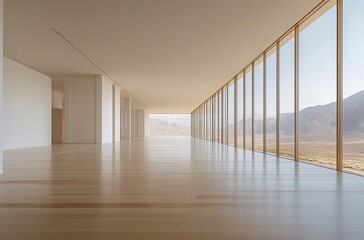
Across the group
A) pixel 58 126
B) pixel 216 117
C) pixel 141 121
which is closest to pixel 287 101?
pixel 216 117

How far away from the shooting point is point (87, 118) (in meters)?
12.5

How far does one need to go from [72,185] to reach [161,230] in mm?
1628

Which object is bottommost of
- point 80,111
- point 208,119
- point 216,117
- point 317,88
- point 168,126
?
point 168,126

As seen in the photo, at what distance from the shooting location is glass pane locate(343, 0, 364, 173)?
461 cm

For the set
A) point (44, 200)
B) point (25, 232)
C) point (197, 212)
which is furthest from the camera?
point (44, 200)

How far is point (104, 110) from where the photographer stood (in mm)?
12984

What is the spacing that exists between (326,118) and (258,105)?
3441 millimetres

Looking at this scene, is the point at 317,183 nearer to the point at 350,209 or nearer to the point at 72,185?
the point at 350,209

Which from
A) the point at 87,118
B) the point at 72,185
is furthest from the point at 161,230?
the point at 87,118

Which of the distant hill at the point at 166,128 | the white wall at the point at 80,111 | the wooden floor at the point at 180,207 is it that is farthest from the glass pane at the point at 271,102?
the distant hill at the point at 166,128

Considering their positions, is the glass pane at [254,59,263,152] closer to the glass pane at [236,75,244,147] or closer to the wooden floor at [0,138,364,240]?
the glass pane at [236,75,244,147]

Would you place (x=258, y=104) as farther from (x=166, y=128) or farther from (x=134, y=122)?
(x=166, y=128)

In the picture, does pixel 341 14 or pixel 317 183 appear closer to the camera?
pixel 317 183

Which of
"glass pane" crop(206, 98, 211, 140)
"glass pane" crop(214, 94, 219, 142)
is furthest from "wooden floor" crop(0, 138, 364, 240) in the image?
"glass pane" crop(206, 98, 211, 140)
